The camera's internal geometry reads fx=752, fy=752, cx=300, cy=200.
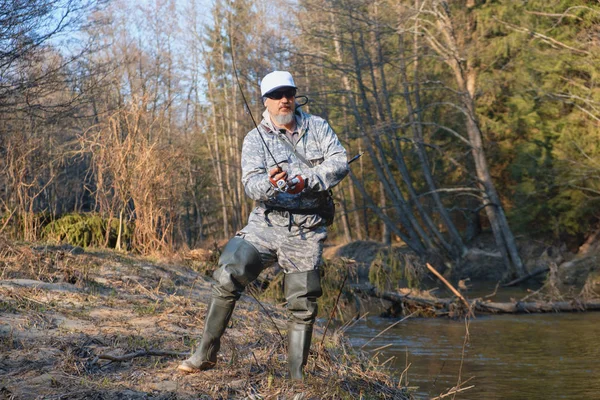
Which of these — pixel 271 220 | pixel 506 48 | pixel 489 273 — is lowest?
pixel 489 273

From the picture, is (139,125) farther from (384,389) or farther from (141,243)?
(384,389)

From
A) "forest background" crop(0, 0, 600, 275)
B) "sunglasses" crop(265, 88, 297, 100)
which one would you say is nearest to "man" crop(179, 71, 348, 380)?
"sunglasses" crop(265, 88, 297, 100)

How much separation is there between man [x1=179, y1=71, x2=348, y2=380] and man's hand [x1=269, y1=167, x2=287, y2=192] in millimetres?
113

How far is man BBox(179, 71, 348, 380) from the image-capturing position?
4.81m

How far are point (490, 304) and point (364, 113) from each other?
1247cm

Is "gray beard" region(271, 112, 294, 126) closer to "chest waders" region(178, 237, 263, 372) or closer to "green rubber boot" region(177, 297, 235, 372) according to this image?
"chest waders" region(178, 237, 263, 372)

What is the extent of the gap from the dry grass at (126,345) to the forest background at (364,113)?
283cm

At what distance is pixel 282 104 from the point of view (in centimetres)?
495

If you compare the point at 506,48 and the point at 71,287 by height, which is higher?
the point at 506,48

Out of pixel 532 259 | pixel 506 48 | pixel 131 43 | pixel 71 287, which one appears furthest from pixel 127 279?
pixel 131 43

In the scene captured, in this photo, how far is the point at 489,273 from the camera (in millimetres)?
22734

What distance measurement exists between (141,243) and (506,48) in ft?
53.5

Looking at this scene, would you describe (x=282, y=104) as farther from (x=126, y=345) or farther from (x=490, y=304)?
(x=490, y=304)

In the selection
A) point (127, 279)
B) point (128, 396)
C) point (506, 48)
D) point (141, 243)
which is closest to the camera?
point (128, 396)
